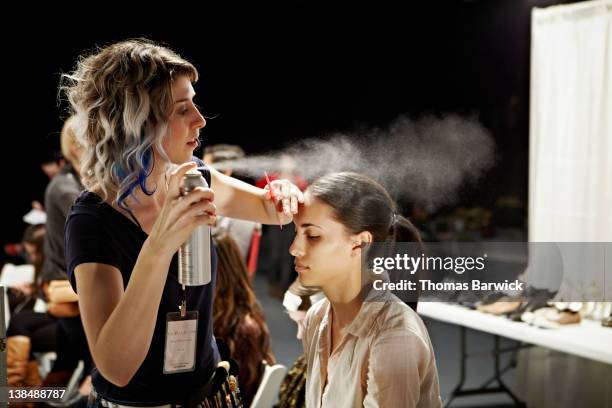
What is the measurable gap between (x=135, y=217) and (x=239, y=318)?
1.21 metres

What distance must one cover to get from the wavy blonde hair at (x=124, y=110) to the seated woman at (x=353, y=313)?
0.38 metres

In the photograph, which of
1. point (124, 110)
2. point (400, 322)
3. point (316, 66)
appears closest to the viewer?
point (124, 110)

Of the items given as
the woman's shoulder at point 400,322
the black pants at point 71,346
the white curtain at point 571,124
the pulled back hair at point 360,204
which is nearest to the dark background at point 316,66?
the white curtain at point 571,124

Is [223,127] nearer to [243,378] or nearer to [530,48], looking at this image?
[243,378]

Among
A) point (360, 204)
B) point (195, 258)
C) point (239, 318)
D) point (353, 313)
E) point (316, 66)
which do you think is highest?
point (316, 66)

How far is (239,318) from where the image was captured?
2633 mm

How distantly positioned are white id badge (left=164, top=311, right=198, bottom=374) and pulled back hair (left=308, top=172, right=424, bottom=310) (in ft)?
1.26

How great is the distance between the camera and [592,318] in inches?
92.3

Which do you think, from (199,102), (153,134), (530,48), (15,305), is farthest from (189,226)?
(15,305)

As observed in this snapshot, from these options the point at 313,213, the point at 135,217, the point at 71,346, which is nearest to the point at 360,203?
the point at 313,213

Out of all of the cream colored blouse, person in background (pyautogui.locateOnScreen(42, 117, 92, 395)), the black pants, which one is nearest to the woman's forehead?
the cream colored blouse

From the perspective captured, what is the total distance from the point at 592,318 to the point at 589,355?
6.0 inches

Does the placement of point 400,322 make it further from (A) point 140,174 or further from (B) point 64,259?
(B) point 64,259

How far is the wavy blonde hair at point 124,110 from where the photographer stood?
1.41 m
